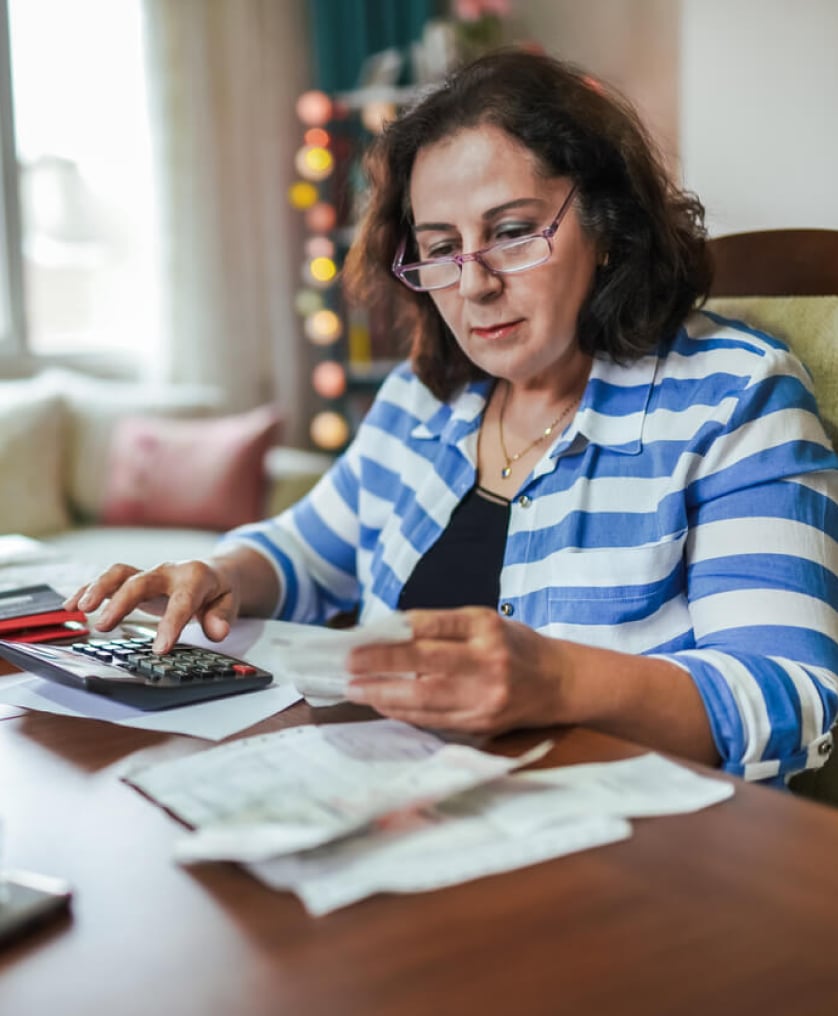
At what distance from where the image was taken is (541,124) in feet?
4.00

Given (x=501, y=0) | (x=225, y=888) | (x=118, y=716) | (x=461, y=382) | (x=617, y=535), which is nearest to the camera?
(x=225, y=888)

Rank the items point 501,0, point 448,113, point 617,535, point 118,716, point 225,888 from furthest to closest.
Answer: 1. point 501,0
2. point 448,113
3. point 617,535
4. point 118,716
5. point 225,888

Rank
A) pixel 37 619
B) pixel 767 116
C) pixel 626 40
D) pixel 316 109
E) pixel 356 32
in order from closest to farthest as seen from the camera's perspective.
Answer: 1. pixel 37 619
2. pixel 767 116
3. pixel 626 40
4. pixel 316 109
5. pixel 356 32

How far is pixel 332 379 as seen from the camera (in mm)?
4219

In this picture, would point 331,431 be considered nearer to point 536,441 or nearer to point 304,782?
point 536,441

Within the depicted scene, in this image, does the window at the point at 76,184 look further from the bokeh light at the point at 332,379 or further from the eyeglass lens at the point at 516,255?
the eyeglass lens at the point at 516,255

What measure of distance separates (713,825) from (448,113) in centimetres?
91

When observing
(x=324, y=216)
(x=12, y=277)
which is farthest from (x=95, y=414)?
(x=324, y=216)

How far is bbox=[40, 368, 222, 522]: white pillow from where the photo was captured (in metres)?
3.41

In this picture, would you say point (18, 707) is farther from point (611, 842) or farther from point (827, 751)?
point (827, 751)

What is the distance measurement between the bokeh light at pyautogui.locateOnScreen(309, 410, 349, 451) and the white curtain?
283 millimetres

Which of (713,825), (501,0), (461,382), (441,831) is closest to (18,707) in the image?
(441,831)

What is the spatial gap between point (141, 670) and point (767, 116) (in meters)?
1.47

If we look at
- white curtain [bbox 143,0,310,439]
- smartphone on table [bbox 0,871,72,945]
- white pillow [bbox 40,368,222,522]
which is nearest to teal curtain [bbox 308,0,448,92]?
white curtain [bbox 143,0,310,439]
